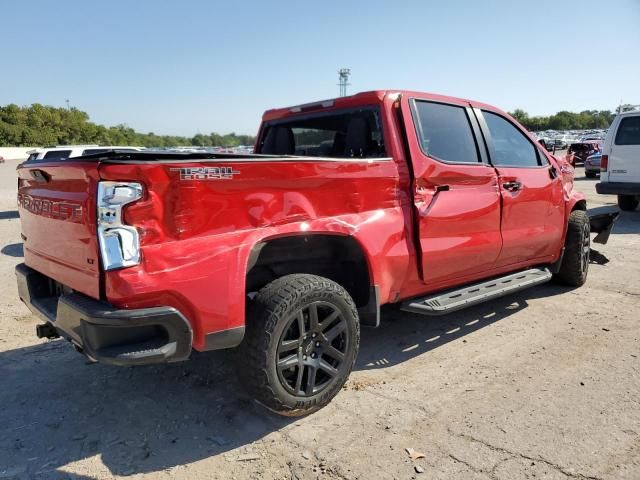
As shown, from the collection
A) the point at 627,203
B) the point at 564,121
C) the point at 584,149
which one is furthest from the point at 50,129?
the point at 564,121

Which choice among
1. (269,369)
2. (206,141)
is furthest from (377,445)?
(206,141)

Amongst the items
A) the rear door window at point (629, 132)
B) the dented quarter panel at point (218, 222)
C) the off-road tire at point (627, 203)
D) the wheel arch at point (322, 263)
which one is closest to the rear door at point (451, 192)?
the wheel arch at point (322, 263)

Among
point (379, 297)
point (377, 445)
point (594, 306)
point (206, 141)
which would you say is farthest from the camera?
point (206, 141)

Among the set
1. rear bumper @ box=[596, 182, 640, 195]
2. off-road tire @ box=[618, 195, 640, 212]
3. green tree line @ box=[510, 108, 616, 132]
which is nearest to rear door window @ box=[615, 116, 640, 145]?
rear bumper @ box=[596, 182, 640, 195]

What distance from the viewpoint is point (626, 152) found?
10211 millimetres

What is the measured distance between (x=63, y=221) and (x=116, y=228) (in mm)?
539

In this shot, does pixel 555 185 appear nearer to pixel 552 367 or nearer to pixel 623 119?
pixel 552 367

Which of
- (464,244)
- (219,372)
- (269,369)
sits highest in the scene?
(464,244)

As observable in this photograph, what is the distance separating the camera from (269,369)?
2.68 meters

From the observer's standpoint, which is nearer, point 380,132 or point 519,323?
point 380,132

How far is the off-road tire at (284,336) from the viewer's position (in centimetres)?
267

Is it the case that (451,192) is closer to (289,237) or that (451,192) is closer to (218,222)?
(289,237)

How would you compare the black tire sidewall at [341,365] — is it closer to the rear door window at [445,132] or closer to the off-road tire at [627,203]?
the rear door window at [445,132]

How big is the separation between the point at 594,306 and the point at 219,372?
12.2 feet
